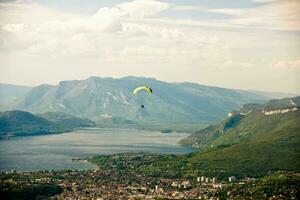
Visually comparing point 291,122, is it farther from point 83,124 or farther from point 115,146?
point 83,124

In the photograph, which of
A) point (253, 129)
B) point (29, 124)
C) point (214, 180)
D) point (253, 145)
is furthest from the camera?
point (29, 124)

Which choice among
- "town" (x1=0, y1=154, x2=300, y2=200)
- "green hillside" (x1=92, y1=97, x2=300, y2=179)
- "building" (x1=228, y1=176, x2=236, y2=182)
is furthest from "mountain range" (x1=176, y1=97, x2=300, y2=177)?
"town" (x1=0, y1=154, x2=300, y2=200)

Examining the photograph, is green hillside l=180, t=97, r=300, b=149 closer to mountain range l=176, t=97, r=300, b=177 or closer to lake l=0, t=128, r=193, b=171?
mountain range l=176, t=97, r=300, b=177

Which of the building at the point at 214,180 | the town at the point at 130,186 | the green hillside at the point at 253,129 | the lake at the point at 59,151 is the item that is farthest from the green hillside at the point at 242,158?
the lake at the point at 59,151

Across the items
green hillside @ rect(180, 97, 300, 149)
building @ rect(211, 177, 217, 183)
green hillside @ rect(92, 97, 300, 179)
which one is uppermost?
green hillside @ rect(180, 97, 300, 149)

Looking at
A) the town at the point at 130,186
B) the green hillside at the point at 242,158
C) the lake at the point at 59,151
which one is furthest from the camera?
the lake at the point at 59,151

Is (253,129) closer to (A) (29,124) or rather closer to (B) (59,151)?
(B) (59,151)

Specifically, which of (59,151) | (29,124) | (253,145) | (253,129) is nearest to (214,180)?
(253,145)

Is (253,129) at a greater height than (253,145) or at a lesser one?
greater

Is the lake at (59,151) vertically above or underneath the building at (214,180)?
above

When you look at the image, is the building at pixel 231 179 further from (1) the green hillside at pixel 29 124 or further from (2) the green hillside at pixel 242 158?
(1) the green hillside at pixel 29 124

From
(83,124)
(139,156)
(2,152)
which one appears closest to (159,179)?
(139,156)

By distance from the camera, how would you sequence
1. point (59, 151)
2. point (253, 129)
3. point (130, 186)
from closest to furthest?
point (130, 186) → point (59, 151) → point (253, 129)
